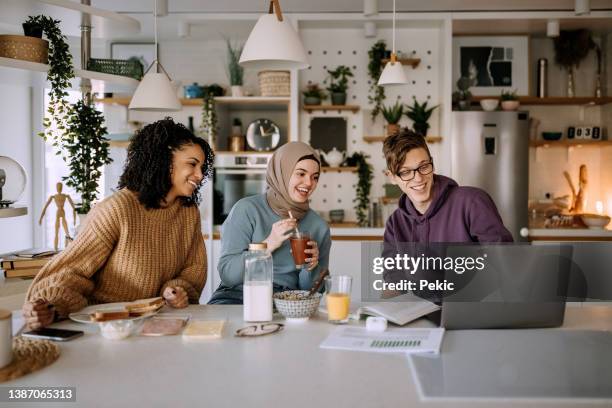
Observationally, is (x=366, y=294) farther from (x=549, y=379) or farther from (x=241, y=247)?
(x=549, y=379)

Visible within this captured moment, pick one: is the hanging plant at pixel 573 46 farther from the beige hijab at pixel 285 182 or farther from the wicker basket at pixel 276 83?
the beige hijab at pixel 285 182

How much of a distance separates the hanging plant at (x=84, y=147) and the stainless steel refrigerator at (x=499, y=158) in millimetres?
3039

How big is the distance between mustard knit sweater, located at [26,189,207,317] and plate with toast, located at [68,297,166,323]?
55mm

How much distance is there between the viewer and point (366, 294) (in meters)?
2.57

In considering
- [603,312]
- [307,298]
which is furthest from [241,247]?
[603,312]

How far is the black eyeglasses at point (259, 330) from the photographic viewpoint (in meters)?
1.76

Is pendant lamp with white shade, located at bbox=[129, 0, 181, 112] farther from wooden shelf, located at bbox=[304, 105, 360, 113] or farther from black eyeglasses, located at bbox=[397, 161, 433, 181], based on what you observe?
wooden shelf, located at bbox=[304, 105, 360, 113]

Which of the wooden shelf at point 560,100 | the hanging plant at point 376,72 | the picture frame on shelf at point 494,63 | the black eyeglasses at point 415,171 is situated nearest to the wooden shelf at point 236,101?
the hanging plant at point 376,72

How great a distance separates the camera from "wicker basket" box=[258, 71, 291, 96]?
17.2ft

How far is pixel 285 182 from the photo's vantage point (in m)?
2.74

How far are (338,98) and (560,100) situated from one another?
2.04m

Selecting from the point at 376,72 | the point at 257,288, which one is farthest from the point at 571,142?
the point at 257,288

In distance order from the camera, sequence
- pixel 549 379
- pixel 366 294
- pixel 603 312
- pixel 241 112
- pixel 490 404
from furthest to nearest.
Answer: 1. pixel 241 112
2. pixel 366 294
3. pixel 603 312
4. pixel 549 379
5. pixel 490 404

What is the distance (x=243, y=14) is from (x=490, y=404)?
4551mm
